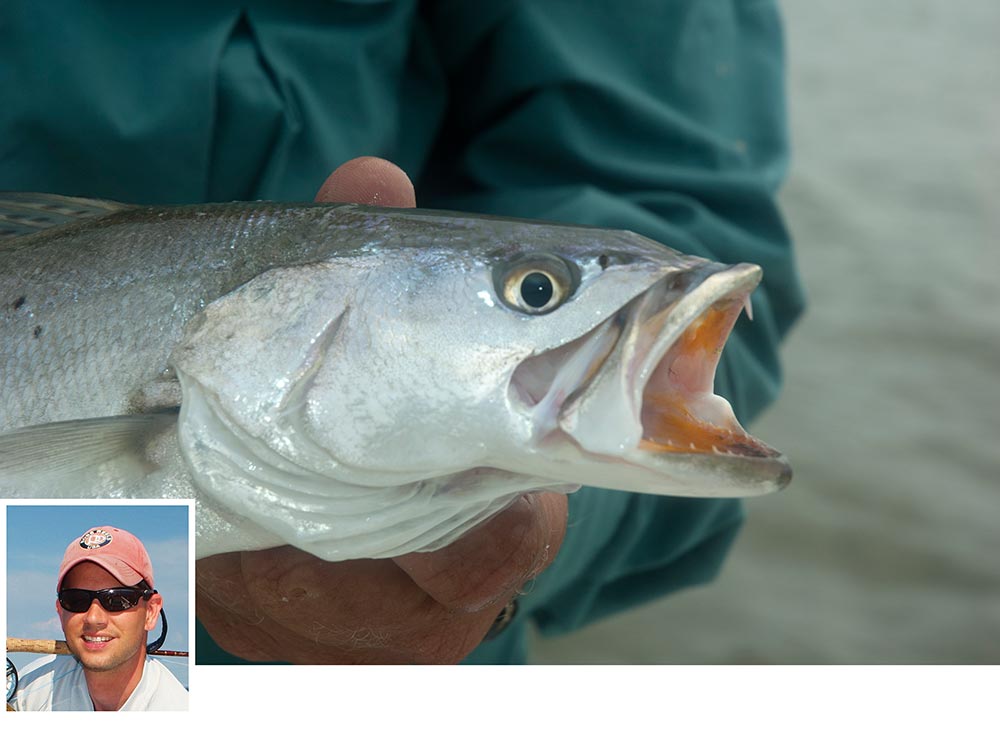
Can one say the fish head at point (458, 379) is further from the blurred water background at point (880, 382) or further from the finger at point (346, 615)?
the blurred water background at point (880, 382)

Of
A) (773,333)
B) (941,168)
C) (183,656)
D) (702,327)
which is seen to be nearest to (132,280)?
(183,656)

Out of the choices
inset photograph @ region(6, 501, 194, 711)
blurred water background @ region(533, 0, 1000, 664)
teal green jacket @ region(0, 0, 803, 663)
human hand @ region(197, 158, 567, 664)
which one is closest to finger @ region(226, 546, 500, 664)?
human hand @ region(197, 158, 567, 664)

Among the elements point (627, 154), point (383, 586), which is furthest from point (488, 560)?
point (627, 154)

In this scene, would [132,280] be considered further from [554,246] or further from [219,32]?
[219,32]

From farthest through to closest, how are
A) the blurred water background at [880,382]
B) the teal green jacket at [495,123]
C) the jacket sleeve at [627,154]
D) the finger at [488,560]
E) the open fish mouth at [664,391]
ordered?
the blurred water background at [880,382]
the jacket sleeve at [627,154]
the teal green jacket at [495,123]
the finger at [488,560]
the open fish mouth at [664,391]

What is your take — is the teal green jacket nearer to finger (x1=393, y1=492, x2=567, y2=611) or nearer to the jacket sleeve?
the jacket sleeve

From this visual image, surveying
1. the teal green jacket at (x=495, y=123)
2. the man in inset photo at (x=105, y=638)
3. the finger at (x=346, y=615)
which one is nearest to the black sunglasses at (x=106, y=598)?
the man in inset photo at (x=105, y=638)

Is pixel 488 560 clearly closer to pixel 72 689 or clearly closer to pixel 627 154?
pixel 72 689
